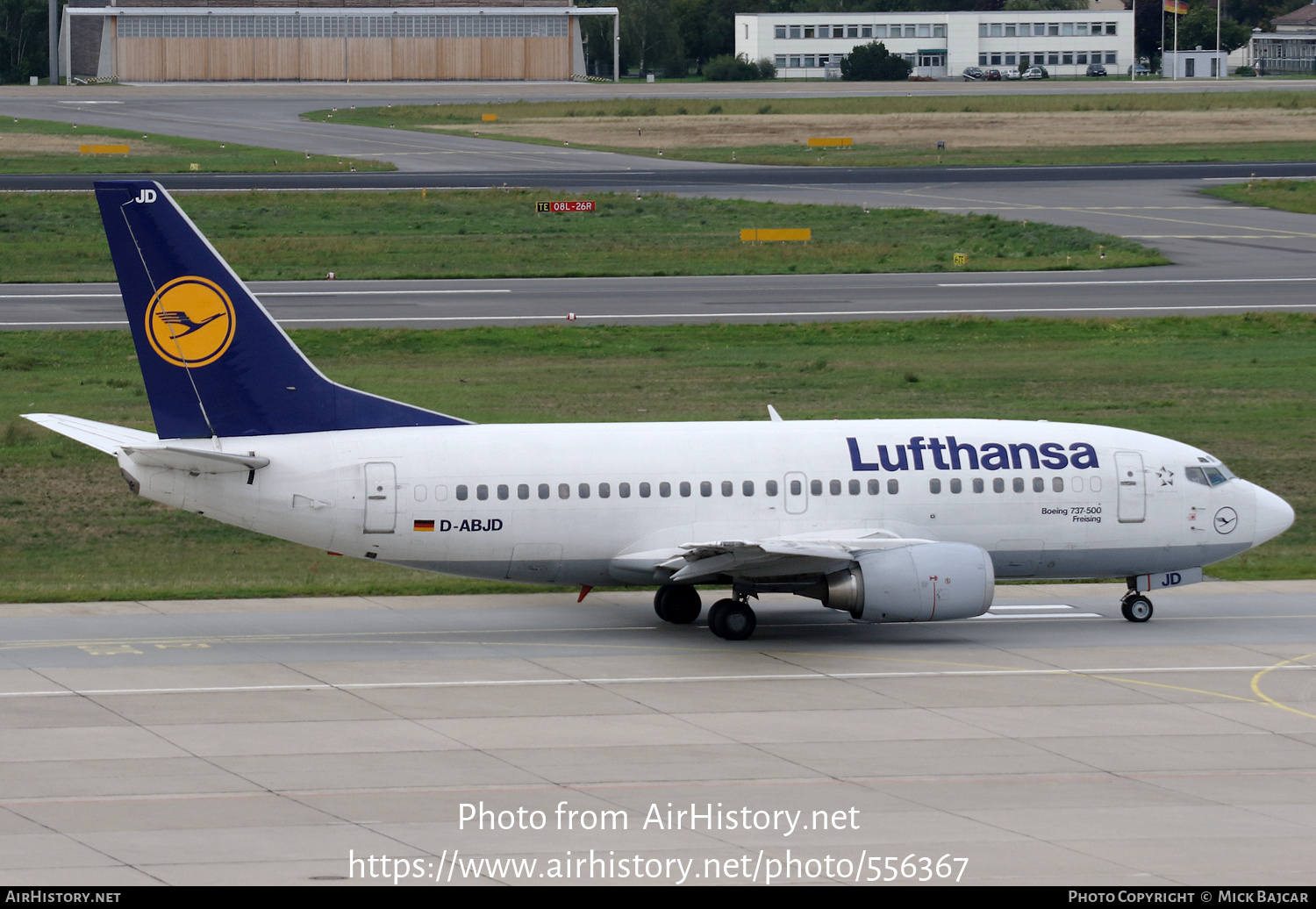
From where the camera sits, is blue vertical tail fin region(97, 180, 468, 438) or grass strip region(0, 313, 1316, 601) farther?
grass strip region(0, 313, 1316, 601)

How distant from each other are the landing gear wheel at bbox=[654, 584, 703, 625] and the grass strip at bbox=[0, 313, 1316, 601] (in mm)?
5044

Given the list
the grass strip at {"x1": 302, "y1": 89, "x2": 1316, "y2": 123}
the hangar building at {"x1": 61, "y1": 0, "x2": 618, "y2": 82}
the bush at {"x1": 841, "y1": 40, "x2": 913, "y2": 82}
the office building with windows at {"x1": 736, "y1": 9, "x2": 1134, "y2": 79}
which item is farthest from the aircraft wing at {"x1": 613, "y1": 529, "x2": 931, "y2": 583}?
the office building with windows at {"x1": 736, "y1": 9, "x2": 1134, "y2": 79}

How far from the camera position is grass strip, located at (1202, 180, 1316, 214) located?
94.1m

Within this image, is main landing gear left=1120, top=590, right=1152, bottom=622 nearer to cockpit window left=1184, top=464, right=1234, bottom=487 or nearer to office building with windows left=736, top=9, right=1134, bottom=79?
cockpit window left=1184, top=464, right=1234, bottom=487

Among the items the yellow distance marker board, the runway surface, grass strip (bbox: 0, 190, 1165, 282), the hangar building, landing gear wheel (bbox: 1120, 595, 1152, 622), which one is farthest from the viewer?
the hangar building

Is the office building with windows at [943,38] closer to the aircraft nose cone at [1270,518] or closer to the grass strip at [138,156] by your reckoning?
the grass strip at [138,156]

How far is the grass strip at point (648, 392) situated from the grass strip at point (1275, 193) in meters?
32.9

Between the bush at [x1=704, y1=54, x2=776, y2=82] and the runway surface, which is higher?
the bush at [x1=704, y1=54, x2=776, y2=82]

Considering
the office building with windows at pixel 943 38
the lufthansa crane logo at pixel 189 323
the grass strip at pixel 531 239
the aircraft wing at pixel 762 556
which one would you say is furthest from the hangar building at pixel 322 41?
the aircraft wing at pixel 762 556

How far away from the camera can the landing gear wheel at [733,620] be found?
30.1m

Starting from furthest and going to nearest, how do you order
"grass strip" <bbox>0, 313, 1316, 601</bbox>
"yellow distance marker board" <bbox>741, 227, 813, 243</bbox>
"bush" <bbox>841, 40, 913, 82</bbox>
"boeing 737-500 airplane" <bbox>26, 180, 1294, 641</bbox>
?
"bush" <bbox>841, 40, 913, 82</bbox> → "yellow distance marker board" <bbox>741, 227, 813, 243</bbox> → "grass strip" <bbox>0, 313, 1316, 601</bbox> → "boeing 737-500 airplane" <bbox>26, 180, 1294, 641</bbox>

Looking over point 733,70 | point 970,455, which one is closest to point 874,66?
point 733,70

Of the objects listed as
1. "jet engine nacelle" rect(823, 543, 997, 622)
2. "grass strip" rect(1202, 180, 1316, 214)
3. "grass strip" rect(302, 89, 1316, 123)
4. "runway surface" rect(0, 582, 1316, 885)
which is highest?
"grass strip" rect(302, 89, 1316, 123)

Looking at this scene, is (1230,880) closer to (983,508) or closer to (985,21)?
(983,508)
